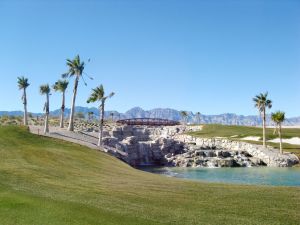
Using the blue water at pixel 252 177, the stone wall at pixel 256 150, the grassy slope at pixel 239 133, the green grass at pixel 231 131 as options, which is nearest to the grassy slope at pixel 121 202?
the blue water at pixel 252 177

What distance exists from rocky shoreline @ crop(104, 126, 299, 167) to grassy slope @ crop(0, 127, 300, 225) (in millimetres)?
51460

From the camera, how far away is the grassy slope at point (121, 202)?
74.0 feet

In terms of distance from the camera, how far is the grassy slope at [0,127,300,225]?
74.0 feet

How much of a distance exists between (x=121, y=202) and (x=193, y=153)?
81742 millimetres

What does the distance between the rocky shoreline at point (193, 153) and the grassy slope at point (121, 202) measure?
169 feet

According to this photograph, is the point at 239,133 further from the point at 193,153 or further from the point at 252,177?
the point at 252,177

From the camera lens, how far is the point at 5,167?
3950 centimetres

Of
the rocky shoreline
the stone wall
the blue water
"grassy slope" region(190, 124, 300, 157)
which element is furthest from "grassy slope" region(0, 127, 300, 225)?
"grassy slope" region(190, 124, 300, 157)

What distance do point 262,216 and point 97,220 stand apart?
10189 millimetres

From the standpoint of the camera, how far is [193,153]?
107438mm

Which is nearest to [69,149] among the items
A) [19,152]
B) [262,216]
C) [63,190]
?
[19,152]

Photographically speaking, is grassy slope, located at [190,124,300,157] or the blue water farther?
grassy slope, located at [190,124,300,157]

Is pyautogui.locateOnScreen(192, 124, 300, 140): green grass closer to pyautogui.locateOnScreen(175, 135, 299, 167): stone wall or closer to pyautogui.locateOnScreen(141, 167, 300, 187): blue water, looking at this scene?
pyautogui.locateOnScreen(175, 135, 299, 167): stone wall

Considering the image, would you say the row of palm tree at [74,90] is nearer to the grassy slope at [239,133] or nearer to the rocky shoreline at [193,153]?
the rocky shoreline at [193,153]
